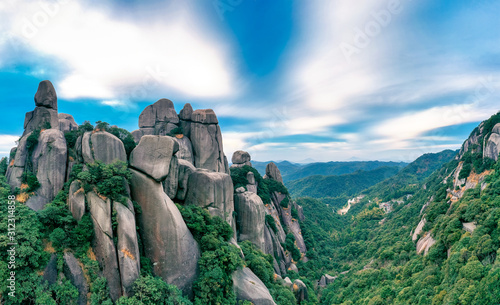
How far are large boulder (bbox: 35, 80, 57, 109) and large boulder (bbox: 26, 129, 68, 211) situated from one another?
16.0ft

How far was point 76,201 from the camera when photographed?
14.9 m

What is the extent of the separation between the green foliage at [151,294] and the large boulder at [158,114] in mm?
28245

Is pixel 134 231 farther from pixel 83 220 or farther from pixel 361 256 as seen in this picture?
pixel 361 256

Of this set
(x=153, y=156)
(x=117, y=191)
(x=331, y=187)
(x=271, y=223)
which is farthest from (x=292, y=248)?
(x=331, y=187)

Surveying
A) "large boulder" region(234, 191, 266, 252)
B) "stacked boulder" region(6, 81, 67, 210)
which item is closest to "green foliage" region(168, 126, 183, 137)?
"large boulder" region(234, 191, 266, 252)

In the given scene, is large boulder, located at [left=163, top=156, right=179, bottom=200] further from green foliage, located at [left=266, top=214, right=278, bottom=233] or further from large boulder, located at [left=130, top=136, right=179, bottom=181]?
green foliage, located at [left=266, top=214, right=278, bottom=233]

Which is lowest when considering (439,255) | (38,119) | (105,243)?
(439,255)

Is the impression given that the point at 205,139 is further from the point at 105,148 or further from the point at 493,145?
the point at 493,145

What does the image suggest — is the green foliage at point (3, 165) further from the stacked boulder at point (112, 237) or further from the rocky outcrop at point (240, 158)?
the rocky outcrop at point (240, 158)

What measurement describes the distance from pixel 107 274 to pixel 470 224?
1487 inches

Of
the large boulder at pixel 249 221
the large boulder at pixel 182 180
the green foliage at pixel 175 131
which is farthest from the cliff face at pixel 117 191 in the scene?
the green foliage at pixel 175 131

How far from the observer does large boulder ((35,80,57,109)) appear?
20.7m

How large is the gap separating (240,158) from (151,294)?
Answer: 41117 mm

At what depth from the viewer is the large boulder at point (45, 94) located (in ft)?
67.8
